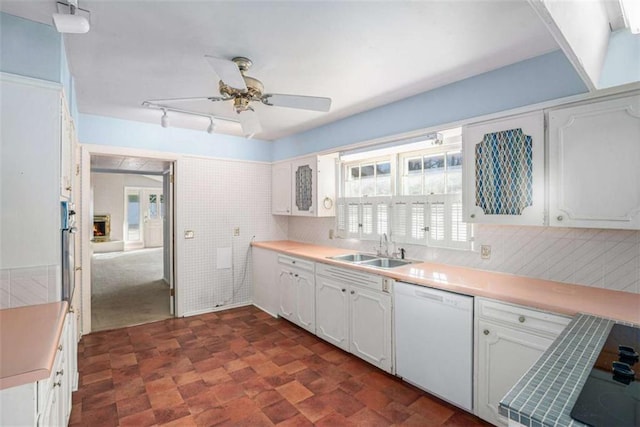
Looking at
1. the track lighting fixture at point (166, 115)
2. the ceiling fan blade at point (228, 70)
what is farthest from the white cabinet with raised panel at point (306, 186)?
the ceiling fan blade at point (228, 70)

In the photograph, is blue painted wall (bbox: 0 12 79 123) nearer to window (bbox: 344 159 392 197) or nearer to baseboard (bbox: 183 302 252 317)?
window (bbox: 344 159 392 197)

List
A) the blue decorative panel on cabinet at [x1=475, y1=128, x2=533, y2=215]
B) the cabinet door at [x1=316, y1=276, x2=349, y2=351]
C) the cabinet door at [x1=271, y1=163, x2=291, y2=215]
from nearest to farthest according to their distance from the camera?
the blue decorative panel on cabinet at [x1=475, y1=128, x2=533, y2=215], the cabinet door at [x1=316, y1=276, x2=349, y2=351], the cabinet door at [x1=271, y1=163, x2=291, y2=215]

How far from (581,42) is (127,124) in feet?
13.5

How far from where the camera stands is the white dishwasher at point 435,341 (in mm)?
2090

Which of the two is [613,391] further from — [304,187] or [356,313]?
[304,187]

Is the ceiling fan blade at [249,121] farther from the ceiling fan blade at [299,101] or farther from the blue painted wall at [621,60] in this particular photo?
the blue painted wall at [621,60]

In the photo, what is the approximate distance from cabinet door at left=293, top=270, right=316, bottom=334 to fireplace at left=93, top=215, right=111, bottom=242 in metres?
9.32

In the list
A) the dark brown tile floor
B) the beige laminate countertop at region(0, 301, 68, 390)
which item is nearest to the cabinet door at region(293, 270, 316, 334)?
the dark brown tile floor

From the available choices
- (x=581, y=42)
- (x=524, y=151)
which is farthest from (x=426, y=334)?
(x=581, y=42)

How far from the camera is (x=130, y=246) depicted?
1047cm

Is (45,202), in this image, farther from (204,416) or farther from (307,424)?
(307,424)

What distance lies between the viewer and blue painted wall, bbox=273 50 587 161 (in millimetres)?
2021

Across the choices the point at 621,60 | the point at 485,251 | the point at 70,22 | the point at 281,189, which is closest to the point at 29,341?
the point at 70,22

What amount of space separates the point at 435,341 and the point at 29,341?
2272 mm
